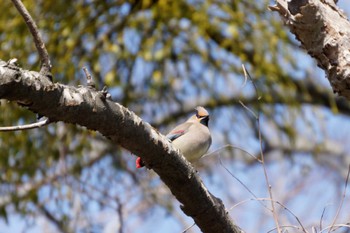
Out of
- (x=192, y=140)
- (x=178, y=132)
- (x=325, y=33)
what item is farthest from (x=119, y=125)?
(x=178, y=132)

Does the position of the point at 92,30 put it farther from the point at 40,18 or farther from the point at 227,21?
the point at 227,21

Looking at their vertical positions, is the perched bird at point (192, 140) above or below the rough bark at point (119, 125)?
above

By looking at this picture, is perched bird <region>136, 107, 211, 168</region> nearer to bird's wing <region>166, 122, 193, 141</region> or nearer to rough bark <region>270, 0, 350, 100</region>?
bird's wing <region>166, 122, 193, 141</region>

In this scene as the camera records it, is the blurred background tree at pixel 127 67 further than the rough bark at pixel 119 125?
Yes

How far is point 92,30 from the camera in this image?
3061 millimetres

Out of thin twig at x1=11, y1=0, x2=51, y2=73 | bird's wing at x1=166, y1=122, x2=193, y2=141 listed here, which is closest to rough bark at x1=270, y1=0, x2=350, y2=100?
thin twig at x1=11, y1=0, x2=51, y2=73

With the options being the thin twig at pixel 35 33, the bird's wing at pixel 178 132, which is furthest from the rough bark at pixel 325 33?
the bird's wing at pixel 178 132

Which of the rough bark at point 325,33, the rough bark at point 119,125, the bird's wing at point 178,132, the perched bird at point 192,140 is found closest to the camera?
the rough bark at point 119,125

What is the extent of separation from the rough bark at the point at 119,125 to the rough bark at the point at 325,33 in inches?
13.1

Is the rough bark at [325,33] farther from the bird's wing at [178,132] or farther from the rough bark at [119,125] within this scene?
the bird's wing at [178,132]

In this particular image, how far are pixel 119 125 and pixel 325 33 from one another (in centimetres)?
47

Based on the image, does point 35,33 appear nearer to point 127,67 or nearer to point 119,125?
point 119,125

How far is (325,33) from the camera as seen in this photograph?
1.68 m

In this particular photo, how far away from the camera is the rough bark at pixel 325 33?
1.66 m
